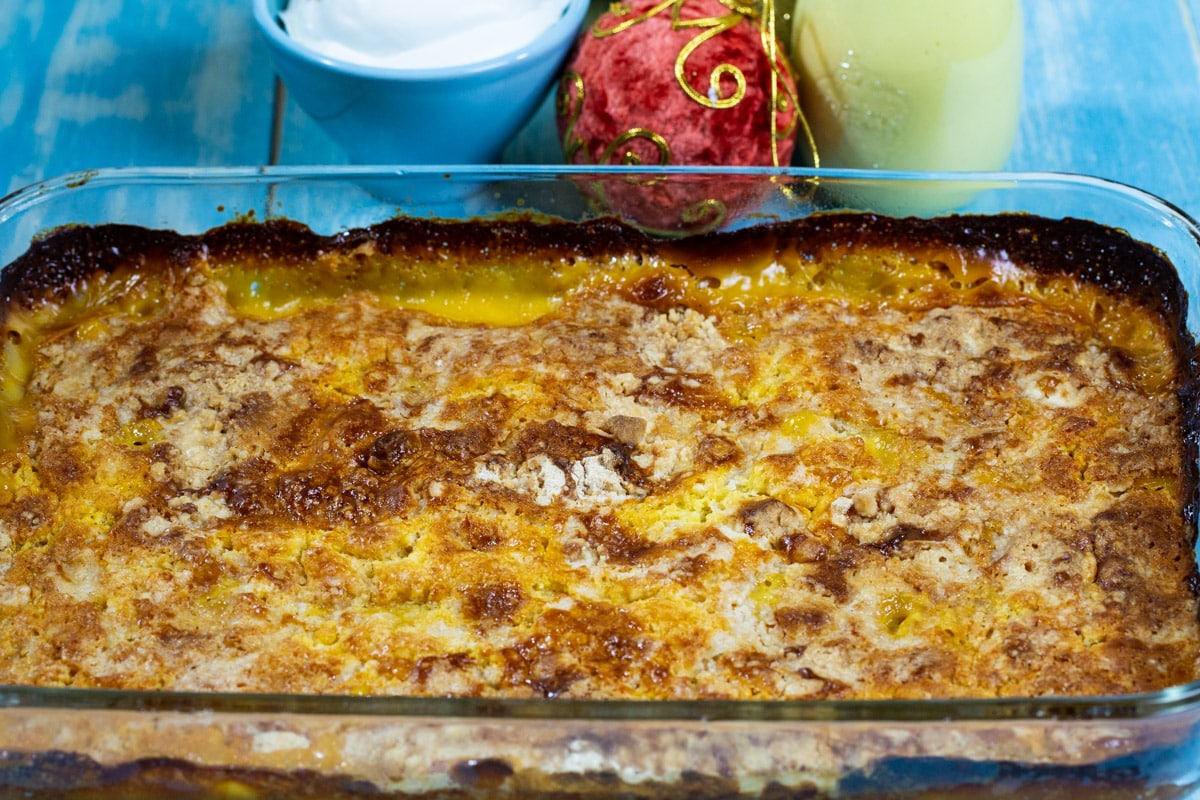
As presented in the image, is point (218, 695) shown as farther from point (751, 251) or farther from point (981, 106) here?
point (981, 106)

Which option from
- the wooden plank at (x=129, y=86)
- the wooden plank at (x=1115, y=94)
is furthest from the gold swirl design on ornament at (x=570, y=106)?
the wooden plank at (x=1115, y=94)

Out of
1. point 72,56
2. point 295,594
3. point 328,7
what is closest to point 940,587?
point 295,594

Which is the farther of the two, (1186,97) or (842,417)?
(1186,97)

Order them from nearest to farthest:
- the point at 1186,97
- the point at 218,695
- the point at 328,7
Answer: the point at 218,695 → the point at 328,7 → the point at 1186,97

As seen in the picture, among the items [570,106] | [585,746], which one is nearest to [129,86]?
[570,106]

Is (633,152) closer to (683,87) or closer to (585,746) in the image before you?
(683,87)

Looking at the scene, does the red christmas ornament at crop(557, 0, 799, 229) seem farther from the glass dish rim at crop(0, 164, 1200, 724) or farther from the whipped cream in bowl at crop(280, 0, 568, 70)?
the glass dish rim at crop(0, 164, 1200, 724)
